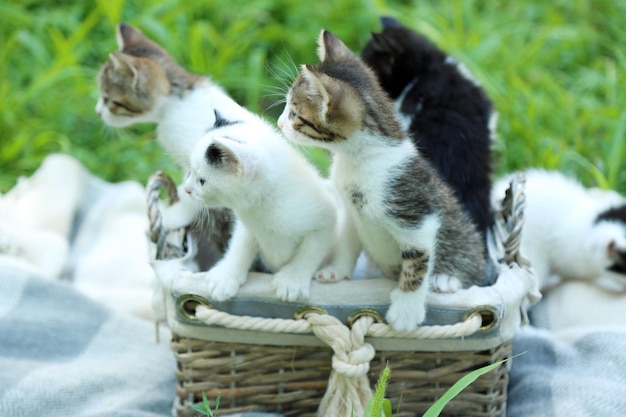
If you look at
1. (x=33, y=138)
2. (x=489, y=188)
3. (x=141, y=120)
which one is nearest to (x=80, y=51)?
(x=33, y=138)

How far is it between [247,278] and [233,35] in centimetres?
220

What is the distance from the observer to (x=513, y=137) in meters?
2.93

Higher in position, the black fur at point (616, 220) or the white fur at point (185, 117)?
the white fur at point (185, 117)

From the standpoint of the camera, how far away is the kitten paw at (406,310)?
145 cm

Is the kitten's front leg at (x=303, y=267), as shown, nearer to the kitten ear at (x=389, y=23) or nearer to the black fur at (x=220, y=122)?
the black fur at (x=220, y=122)

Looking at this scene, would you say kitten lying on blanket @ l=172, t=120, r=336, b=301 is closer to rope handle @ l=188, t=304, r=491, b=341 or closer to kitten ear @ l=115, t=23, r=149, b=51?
rope handle @ l=188, t=304, r=491, b=341

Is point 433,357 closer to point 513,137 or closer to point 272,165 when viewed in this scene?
point 272,165

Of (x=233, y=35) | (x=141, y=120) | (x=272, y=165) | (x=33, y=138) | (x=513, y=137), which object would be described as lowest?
(x=33, y=138)

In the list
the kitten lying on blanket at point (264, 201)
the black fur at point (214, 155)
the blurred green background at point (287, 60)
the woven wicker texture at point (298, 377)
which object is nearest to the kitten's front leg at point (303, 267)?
the kitten lying on blanket at point (264, 201)

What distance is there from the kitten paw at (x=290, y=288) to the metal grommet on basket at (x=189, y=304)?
0.45ft

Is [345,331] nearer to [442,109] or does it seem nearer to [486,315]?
[486,315]

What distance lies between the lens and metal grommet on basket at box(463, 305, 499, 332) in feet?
4.92

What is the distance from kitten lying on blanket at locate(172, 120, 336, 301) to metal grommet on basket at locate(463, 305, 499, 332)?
1.00 feet

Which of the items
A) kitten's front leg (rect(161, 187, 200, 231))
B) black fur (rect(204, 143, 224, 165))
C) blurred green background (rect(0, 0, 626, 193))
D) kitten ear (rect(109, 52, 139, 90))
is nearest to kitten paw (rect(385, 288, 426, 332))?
black fur (rect(204, 143, 224, 165))
